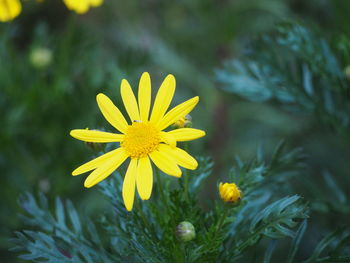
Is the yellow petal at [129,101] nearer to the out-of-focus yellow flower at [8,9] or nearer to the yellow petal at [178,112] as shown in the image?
the yellow petal at [178,112]

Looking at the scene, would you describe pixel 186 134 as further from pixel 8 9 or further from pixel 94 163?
pixel 8 9

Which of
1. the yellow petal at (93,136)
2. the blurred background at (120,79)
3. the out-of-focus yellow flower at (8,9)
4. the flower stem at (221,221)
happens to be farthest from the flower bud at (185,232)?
the out-of-focus yellow flower at (8,9)

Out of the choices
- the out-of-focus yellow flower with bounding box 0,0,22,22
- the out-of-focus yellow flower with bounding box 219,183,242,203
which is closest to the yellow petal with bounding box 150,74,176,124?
the out-of-focus yellow flower with bounding box 219,183,242,203

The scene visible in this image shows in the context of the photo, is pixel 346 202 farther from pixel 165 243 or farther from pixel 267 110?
pixel 267 110

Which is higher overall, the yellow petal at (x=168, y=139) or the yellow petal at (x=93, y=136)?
the yellow petal at (x=93, y=136)

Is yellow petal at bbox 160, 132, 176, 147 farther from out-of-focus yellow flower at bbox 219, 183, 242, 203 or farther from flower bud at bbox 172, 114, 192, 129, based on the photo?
out-of-focus yellow flower at bbox 219, 183, 242, 203

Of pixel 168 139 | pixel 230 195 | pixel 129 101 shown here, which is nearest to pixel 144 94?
pixel 129 101
